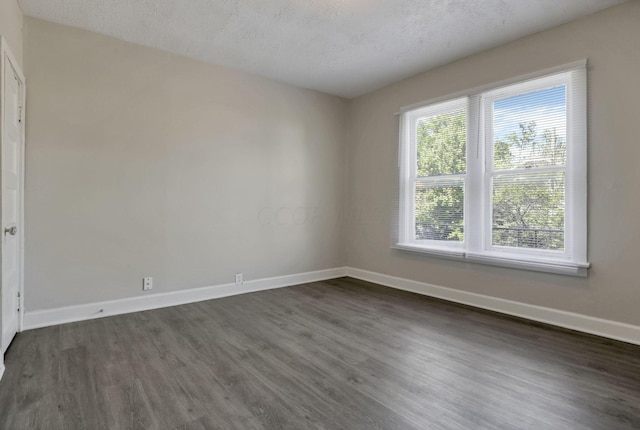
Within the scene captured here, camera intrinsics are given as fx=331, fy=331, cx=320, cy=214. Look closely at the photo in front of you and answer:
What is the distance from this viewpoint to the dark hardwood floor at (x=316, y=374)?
1734 mm

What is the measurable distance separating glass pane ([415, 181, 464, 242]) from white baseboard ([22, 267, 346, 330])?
70.9 inches

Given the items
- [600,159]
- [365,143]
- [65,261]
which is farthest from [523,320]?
[65,261]

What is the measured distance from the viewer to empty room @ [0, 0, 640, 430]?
2.00 metres

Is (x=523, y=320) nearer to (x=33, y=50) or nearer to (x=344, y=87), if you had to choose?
(x=344, y=87)

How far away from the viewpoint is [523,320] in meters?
3.21

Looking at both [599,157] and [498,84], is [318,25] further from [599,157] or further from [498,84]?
[599,157]

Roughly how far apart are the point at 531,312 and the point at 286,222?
3030 mm

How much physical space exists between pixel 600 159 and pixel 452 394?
96.0 inches

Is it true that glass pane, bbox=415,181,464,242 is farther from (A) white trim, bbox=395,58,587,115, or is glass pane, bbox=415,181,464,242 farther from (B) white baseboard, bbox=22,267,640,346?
(A) white trim, bbox=395,58,587,115

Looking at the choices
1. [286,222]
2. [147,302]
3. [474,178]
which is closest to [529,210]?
[474,178]

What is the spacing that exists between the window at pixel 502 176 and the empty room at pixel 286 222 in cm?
2

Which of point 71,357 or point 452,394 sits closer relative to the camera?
point 452,394

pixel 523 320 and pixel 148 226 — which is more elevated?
pixel 148 226

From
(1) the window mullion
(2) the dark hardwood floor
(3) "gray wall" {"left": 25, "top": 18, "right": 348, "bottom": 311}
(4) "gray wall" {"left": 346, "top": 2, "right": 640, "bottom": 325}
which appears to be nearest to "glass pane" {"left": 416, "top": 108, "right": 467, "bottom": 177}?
(1) the window mullion
